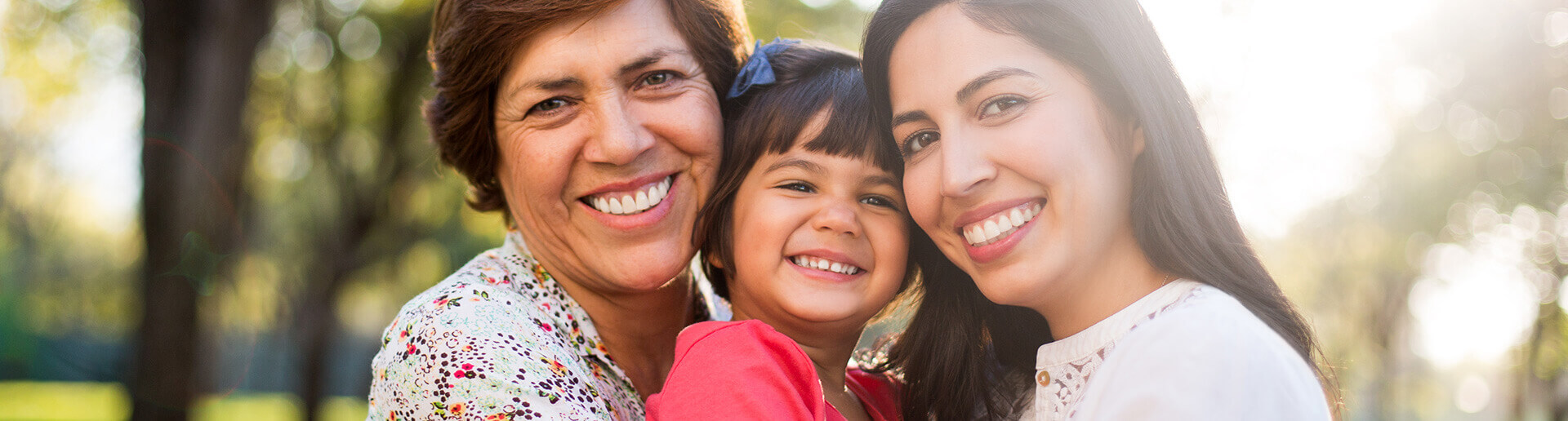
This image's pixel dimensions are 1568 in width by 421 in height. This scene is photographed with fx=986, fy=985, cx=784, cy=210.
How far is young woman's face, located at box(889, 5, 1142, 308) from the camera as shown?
2.39m

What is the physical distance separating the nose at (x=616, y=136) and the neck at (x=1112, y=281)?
1.32 metres

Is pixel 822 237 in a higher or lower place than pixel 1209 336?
lower

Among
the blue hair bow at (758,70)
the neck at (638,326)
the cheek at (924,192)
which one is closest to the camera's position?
the cheek at (924,192)

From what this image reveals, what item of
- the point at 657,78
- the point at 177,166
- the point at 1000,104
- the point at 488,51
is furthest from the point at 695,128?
the point at 177,166

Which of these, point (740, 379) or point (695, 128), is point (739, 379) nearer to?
point (740, 379)

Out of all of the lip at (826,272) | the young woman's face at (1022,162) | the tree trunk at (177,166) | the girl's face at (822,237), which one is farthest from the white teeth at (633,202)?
the tree trunk at (177,166)

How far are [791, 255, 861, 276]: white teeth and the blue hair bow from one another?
634mm

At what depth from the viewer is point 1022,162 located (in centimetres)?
239

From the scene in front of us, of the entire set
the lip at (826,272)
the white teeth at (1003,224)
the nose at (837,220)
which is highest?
the white teeth at (1003,224)

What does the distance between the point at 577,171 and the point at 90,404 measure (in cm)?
3353

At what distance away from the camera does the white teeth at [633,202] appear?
3123 millimetres

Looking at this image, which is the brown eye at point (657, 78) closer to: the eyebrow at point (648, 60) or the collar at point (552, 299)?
the eyebrow at point (648, 60)

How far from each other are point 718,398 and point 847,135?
3.18 ft

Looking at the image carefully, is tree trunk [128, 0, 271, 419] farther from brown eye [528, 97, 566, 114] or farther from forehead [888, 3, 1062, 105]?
forehead [888, 3, 1062, 105]
